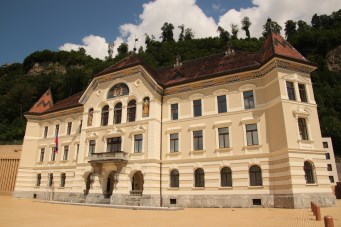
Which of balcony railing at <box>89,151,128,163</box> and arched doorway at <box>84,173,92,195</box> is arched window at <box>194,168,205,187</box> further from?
arched doorway at <box>84,173,92,195</box>

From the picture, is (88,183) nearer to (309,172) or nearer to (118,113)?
(118,113)

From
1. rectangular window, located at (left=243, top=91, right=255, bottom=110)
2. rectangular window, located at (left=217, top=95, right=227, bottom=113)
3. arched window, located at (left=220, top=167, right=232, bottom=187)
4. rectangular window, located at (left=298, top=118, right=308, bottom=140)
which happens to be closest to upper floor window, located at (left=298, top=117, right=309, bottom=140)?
rectangular window, located at (left=298, top=118, right=308, bottom=140)

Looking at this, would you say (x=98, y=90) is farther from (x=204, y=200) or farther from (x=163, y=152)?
(x=204, y=200)

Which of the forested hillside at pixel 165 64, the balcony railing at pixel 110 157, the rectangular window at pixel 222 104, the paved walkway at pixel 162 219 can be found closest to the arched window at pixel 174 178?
the balcony railing at pixel 110 157

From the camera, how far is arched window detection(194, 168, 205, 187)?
24875 millimetres

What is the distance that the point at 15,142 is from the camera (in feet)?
134

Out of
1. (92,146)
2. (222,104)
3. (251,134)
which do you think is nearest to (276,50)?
(222,104)

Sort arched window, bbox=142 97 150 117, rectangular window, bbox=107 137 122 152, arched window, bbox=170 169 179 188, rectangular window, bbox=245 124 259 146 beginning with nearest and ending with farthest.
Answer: rectangular window, bbox=245 124 259 146
arched window, bbox=170 169 179 188
arched window, bbox=142 97 150 117
rectangular window, bbox=107 137 122 152

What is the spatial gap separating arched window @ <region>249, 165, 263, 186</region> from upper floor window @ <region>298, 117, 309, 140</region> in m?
4.55

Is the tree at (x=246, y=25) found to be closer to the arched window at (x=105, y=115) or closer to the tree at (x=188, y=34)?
the tree at (x=188, y=34)

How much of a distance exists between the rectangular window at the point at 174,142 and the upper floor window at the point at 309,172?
11.6 metres

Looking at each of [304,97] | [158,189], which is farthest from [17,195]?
[304,97]

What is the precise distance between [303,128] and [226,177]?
7.84 metres

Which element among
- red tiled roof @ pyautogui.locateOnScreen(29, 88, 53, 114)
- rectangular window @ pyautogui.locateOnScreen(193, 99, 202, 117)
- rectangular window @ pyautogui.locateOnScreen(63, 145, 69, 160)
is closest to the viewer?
rectangular window @ pyautogui.locateOnScreen(193, 99, 202, 117)
